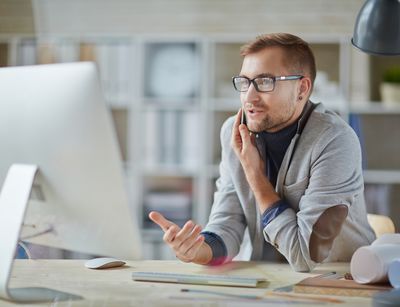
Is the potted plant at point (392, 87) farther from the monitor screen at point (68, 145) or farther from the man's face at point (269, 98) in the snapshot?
the monitor screen at point (68, 145)

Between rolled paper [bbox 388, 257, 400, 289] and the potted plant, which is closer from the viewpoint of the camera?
rolled paper [bbox 388, 257, 400, 289]

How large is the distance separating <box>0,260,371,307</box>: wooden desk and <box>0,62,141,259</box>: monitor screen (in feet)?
0.27

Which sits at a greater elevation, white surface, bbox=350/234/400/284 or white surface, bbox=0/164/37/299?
white surface, bbox=0/164/37/299

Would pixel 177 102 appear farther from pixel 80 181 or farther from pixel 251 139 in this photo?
pixel 80 181

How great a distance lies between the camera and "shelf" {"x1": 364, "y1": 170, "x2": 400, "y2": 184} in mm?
3873

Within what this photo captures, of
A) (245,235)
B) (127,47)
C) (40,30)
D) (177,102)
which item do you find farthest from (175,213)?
(245,235)

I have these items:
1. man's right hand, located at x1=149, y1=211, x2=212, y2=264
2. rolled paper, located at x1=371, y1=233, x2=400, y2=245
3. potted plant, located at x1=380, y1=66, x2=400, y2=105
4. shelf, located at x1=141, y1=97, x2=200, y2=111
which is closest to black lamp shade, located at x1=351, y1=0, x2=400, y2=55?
rolled paper, located at x1=371, y1=233, x2=400, y2=245

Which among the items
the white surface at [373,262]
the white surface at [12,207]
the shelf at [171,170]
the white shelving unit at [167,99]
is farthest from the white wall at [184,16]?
the white surface at [12,207]

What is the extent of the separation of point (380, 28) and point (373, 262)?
1.58ft

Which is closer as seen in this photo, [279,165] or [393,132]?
[279,165]

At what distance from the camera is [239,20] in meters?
4.01

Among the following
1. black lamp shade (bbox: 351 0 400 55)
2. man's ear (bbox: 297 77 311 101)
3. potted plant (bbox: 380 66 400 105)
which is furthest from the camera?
potted plant (bbox: 380 66 400 105)

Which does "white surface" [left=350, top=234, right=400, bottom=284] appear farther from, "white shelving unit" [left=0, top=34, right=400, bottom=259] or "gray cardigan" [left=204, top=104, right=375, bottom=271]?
"white shelving unit" [left=0, top=34, right=400, bottom=259]

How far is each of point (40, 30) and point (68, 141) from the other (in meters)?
2.99
